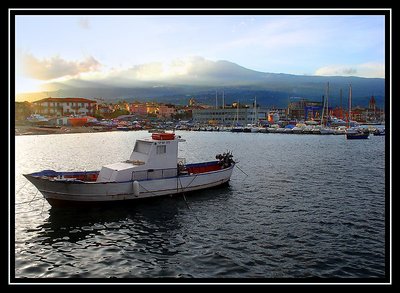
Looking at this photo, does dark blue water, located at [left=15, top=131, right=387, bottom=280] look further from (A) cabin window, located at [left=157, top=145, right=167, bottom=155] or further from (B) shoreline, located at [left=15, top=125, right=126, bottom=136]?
(B) shoreline, located at [left=15, top=125, right=126, bottom=136]

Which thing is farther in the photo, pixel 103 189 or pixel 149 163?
pixel 149 163

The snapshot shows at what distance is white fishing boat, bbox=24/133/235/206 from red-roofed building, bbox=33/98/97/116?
15051cm

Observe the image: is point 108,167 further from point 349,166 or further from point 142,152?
point 349,166

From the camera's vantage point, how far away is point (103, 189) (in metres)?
23.8

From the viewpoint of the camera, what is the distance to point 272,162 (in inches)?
1988

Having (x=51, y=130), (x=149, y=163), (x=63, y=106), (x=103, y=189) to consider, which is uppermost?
(x=63, y=106)

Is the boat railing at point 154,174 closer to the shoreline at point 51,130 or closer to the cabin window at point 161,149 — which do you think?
the cabin window at point 161,149

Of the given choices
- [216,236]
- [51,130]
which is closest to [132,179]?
[216,236]

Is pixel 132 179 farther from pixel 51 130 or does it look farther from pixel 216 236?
pixel 51 130

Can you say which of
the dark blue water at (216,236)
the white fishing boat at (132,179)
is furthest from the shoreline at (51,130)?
the white fishing boat at (132,179)

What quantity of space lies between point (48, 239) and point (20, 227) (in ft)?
10.2

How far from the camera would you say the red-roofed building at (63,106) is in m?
162

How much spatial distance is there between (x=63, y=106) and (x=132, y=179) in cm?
15458
